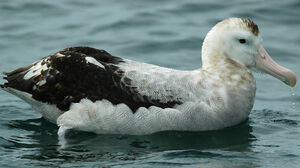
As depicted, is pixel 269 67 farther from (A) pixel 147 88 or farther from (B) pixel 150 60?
(B) pixel 150 60

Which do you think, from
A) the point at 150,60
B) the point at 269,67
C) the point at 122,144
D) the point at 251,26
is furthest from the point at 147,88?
the point at 150,60

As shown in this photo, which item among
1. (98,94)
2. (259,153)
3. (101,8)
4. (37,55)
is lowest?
(259,153)

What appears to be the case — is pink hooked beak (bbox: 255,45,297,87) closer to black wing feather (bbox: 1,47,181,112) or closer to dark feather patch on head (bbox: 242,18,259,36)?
dark feather patch on head (bbox: 242,18,259,36)

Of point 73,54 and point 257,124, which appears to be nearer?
point 73,54

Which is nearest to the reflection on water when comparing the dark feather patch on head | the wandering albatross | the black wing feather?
the wandering albatross

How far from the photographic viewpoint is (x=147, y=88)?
9625 millimetres

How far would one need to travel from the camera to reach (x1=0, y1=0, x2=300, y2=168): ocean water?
9.02m

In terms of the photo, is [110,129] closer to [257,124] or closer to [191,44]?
[257,124]

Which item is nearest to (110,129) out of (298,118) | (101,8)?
(298,118)

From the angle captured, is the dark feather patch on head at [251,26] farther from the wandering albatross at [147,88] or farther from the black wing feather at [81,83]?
the black wing feather at [81,83]

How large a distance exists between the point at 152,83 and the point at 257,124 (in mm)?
2005

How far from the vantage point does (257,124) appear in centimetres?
1073

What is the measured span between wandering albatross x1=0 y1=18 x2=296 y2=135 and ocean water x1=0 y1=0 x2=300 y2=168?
0.24 m

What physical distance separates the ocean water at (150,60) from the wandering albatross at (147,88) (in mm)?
237
